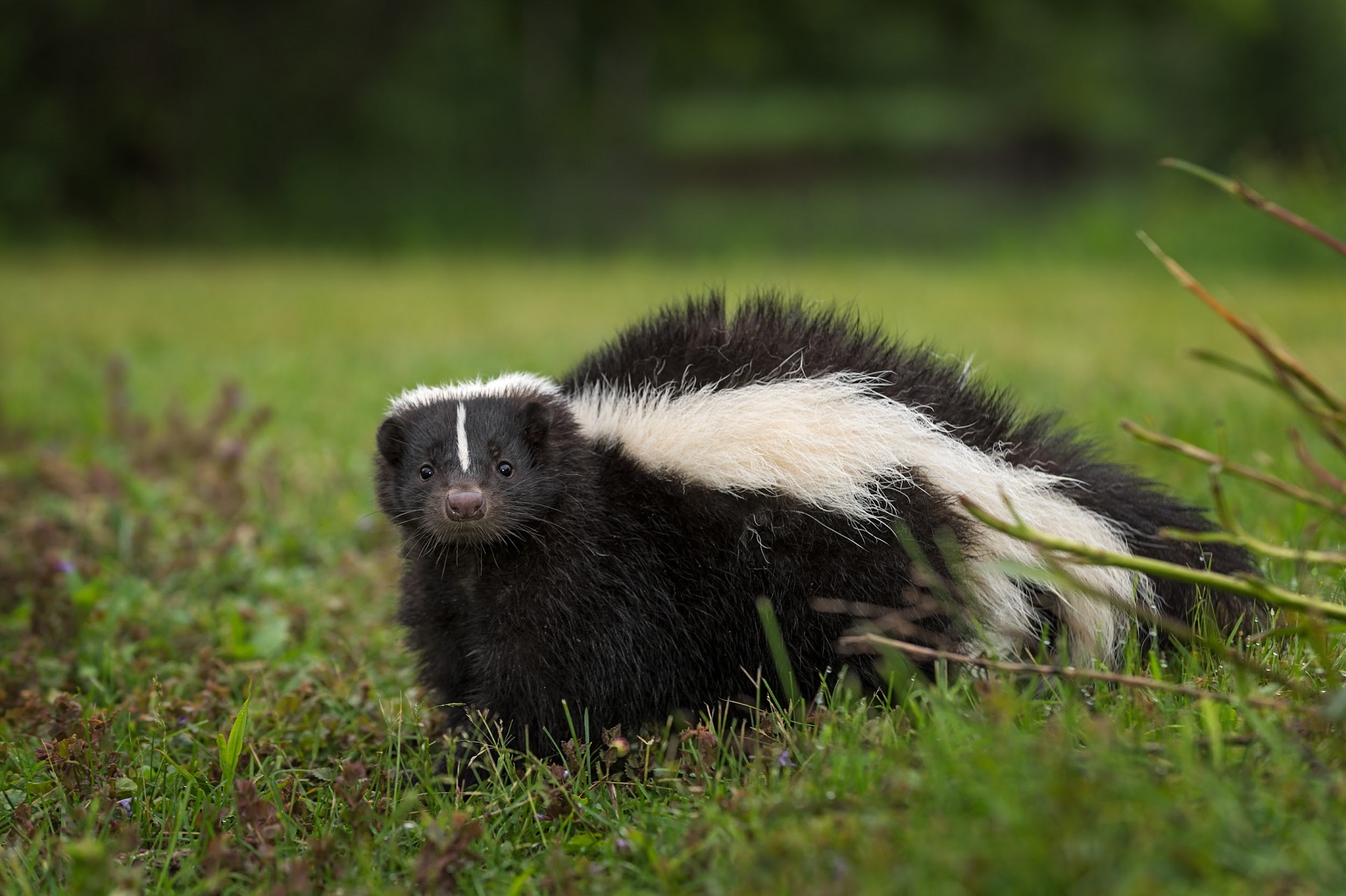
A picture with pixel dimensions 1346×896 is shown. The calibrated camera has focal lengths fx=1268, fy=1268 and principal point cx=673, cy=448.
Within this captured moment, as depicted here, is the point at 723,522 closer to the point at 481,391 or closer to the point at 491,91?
the point at 481,391

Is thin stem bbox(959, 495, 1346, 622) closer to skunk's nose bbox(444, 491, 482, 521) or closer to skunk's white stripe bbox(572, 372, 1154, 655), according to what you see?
skunk's white stripe bbox(572, 372, 1154, 655)

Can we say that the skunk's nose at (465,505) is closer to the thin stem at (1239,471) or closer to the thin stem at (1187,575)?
the thin stem at (1187,575)

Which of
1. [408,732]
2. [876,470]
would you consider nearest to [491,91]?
[408,732]

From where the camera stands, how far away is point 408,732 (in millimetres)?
3453

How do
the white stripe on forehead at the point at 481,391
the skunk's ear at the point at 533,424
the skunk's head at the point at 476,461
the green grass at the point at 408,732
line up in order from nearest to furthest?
the green grass at the point at 408,732, the skunk's head at the point at 476,461, the skunk's ear at the point at 533,424, the white stripe on forehead at the point at 481,391

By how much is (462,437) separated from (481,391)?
0.84 ft

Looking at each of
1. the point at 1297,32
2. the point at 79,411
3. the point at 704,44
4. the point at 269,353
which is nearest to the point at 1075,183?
the point at 1297,32

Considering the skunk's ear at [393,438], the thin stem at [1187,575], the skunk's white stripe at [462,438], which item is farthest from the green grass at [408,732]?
the skunk's white stripe at [462,438]

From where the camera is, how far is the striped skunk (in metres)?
3.19

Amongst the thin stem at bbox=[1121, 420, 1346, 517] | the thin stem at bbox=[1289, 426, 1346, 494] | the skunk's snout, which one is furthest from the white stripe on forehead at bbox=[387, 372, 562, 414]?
the thin stem at bbox=[1289, 426, 1346, 494]

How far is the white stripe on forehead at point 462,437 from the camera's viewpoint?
130 inches

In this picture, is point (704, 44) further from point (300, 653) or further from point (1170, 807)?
point (1170, 807)

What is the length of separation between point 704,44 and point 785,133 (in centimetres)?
A: 1689

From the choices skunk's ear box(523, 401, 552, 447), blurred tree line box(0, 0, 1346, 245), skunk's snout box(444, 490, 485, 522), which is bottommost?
skunk's snout box(444, 490, 485, 522)
